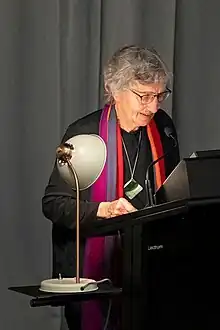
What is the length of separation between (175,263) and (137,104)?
2.22ft

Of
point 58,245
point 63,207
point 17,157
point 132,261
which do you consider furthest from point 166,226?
point 17,157

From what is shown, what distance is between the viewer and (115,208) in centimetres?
164

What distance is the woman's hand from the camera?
1627 mm

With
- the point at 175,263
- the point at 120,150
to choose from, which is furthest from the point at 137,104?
the point at 175,263

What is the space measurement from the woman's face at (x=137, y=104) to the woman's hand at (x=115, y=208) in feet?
1.06

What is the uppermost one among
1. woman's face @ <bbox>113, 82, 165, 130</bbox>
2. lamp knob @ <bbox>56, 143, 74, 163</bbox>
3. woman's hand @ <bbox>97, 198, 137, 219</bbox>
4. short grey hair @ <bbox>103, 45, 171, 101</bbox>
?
short grey hair @ <bbox>103, 45, 171, 101</bbox>

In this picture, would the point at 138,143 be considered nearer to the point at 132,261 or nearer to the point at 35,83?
the point at 35,83

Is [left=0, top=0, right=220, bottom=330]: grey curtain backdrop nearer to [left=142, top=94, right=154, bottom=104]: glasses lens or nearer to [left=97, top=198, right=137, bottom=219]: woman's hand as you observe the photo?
[left=142, top=94, right=154, bottom=104]: glasses lens

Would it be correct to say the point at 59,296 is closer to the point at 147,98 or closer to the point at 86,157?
the point at 86,157

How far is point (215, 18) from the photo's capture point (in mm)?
2580

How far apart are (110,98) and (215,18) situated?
2.60 feet

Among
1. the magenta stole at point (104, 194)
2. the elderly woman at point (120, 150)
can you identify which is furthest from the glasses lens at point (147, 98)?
the magenta stole at point (104, 194)

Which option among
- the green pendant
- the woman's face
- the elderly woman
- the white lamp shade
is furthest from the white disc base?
the woman's face

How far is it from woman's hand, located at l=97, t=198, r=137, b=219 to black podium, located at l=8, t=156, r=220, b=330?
9.8 inches
